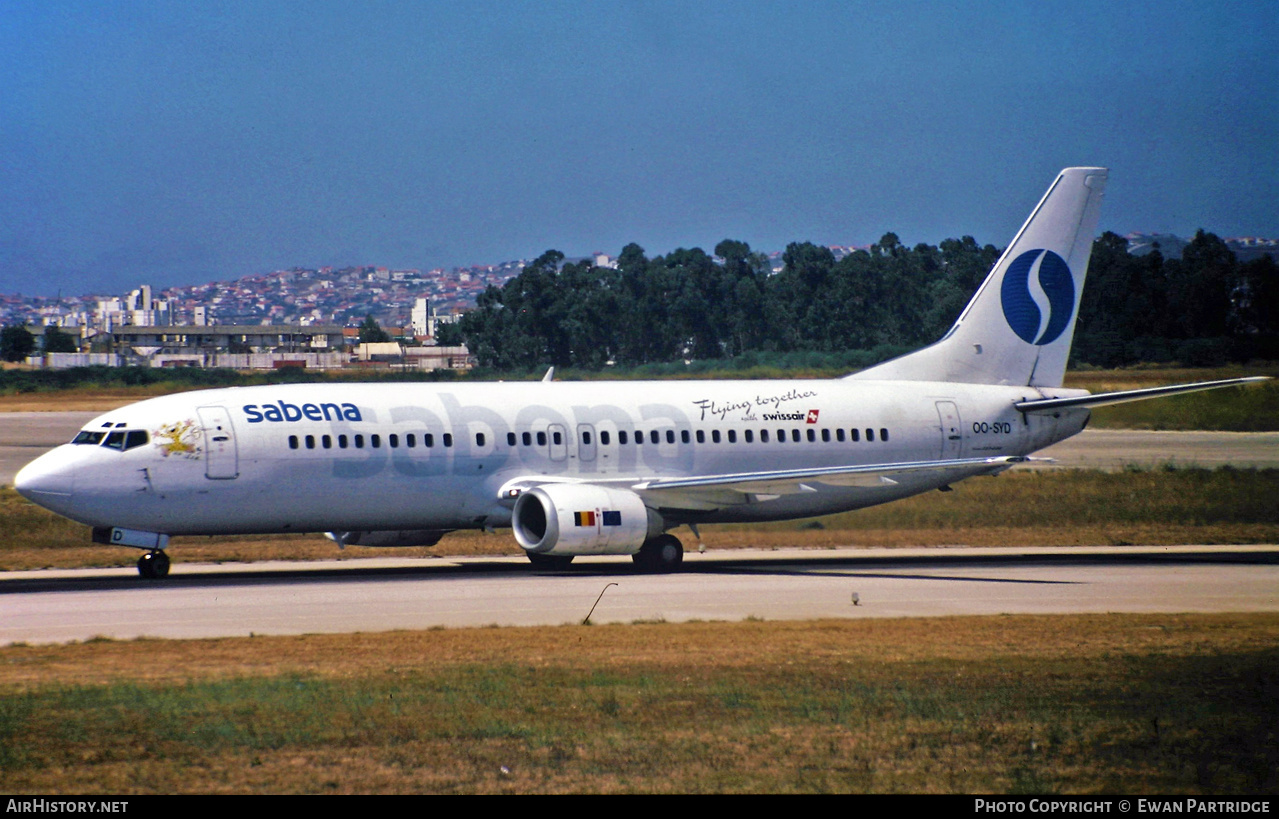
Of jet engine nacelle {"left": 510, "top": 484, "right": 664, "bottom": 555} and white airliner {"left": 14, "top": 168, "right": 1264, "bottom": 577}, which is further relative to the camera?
jet engine nacelle {"left": 510, "top": 484, "right": 664, "bottom": 555}

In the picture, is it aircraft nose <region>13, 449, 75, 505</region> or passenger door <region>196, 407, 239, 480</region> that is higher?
passenger door <region>196, 407, 239, 480</region>

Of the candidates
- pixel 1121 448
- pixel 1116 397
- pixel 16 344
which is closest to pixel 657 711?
pixel 1116 397

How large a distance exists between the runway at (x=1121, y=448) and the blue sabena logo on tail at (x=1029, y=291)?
11.6m

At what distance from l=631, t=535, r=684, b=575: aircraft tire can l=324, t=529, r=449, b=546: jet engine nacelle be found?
4580 millimetres

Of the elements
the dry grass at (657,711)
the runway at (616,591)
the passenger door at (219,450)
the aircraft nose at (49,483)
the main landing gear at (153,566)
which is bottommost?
the runway at (616,591)

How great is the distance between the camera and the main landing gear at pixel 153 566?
31.5m

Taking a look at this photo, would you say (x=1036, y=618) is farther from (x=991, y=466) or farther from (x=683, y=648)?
(x=991, y=466)

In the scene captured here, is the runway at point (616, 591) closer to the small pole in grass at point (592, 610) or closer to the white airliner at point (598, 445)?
the small pole in grass at point (592, 610)

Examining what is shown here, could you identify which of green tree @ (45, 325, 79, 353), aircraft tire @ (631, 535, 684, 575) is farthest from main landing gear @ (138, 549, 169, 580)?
green tree @ (45, 325, 79, 353)

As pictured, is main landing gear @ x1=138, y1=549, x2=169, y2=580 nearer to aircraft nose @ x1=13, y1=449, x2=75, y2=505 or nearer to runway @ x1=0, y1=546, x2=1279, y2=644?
runway @ x1=0, y1=546, x2=1279, y2=644

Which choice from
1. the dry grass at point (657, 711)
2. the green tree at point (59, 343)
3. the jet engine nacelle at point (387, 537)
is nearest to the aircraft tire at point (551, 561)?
the jet engine nacelle at point (387, 537)

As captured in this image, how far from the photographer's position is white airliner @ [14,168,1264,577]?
31.1 meters

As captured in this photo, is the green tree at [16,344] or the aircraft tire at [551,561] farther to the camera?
the green tree at [16,344]

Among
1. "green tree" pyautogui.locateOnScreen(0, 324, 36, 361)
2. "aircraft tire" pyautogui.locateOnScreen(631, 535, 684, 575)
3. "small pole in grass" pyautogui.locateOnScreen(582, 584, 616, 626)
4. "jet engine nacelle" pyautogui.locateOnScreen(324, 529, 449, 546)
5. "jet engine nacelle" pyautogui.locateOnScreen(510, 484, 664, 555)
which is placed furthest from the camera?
"green tree" pyautogui.locateOnScreen(0, 324, 36, 361)
